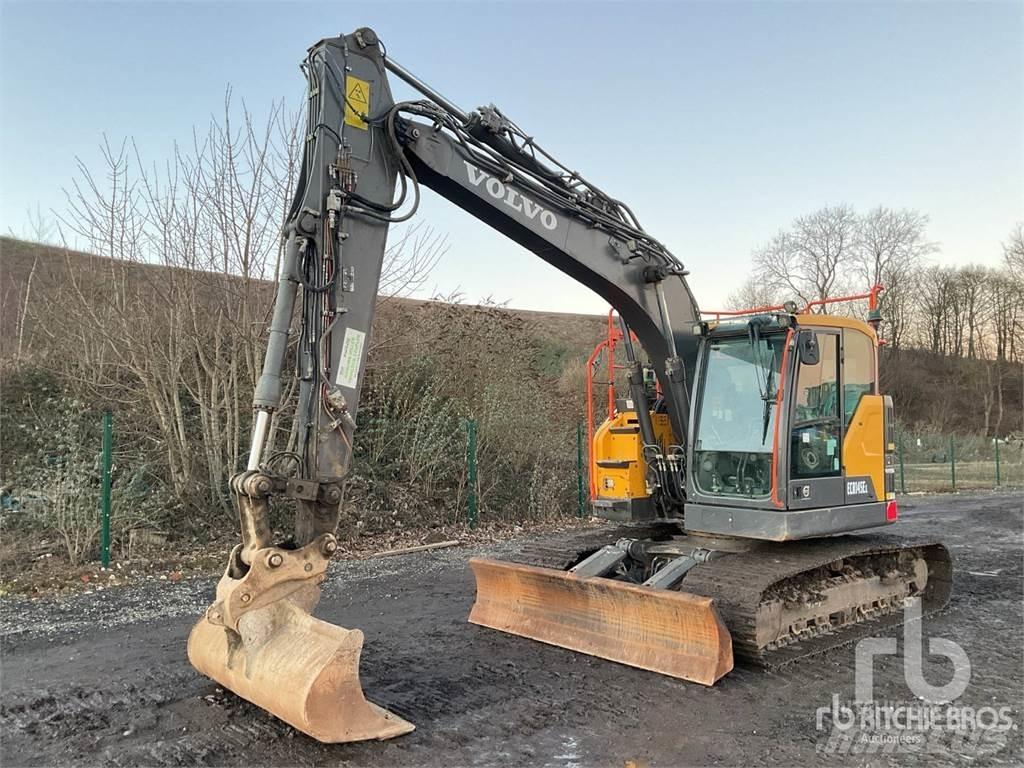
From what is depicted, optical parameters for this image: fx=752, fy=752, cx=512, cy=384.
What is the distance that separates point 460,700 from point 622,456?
2.77m

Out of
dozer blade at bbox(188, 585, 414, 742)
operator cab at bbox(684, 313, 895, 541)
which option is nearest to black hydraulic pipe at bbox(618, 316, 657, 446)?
operator cab at bbox(684, 313, 895, 541)

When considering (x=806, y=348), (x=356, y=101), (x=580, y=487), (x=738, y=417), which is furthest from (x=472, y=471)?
(x=356, y=101)

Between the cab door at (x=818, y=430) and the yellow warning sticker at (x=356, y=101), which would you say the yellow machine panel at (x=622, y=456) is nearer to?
the cab door at (x=818, y=430)

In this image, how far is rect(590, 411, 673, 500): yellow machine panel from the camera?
641 cm

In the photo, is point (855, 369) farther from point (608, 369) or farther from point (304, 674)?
point (304, 674)

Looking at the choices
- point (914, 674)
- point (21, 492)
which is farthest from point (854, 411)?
point (21, 492)

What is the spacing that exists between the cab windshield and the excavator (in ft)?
0.05

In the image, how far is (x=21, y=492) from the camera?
28.9 ft

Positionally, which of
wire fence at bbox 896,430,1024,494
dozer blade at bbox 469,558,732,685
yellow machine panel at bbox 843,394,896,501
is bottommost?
dozer blade at bbox 469,558,732,685

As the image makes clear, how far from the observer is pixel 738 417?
18.7 ft

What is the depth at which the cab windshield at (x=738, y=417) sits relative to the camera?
5484 millimetres

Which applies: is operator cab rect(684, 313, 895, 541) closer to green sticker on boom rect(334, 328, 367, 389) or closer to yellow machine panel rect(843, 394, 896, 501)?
yellow machine panel rect(843, 394, 896, 501)

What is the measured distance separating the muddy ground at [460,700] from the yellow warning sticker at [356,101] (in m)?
3.39

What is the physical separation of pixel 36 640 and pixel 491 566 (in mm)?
3415
